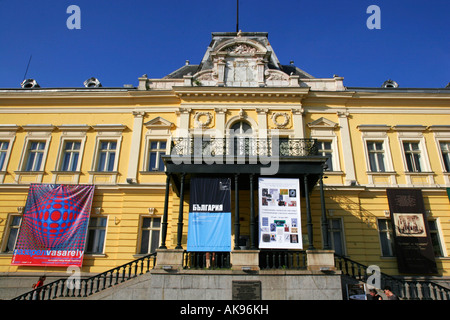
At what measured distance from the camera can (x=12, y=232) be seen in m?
15.4

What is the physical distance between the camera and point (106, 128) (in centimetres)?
1702

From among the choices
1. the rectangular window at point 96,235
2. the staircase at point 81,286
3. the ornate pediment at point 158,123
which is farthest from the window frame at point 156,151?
the staircase at point 81,286

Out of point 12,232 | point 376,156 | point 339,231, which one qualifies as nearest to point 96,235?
point 12,232

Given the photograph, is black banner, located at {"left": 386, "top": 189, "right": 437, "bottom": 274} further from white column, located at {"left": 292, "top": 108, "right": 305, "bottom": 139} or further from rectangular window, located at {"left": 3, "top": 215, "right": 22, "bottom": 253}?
rectangular window, located at {"left": 3, "top": 215, "right": 22, "bottom": 253}

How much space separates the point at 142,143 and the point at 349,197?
457 inches

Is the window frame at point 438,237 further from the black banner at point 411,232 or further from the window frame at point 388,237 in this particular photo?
the window frame at point 388,237

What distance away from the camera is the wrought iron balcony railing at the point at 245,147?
13711mm

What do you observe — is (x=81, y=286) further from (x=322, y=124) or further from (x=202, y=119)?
(x=322, y=124)

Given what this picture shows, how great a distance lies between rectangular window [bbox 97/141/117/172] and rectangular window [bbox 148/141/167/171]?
6.97 feet

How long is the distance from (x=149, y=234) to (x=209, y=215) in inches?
175

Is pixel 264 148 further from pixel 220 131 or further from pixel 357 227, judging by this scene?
pixel 357 227

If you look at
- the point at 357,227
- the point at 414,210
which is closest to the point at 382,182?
the point at 414,210

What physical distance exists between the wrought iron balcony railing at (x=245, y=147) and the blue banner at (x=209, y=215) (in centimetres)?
142

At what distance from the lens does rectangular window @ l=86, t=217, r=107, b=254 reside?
14875mm
